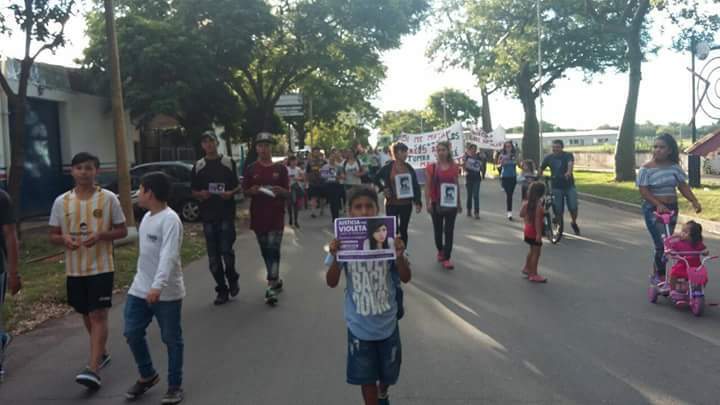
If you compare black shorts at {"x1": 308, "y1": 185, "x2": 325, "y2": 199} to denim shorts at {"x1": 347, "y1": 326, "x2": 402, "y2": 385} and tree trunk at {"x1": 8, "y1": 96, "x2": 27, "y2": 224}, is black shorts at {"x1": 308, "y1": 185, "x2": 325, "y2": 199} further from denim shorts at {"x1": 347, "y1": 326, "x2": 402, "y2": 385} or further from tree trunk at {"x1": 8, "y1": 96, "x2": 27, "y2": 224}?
denim shorts at {"x1": 347, "y1": 326, "x2": 402, "y2": 385}

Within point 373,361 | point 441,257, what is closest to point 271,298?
point 441,257

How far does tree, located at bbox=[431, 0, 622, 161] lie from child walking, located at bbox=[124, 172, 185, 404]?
25.6 m

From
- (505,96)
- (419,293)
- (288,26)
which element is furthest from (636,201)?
(505,96)

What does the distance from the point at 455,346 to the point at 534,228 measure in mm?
2913

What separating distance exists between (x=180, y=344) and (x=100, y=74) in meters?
17.2

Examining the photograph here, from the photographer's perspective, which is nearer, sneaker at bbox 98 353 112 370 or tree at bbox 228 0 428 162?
sneaker at bbox 98 353 112 370

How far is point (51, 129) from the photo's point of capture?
62.6ft

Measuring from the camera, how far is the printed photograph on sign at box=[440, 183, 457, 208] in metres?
9.06

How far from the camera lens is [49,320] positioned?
704 cm

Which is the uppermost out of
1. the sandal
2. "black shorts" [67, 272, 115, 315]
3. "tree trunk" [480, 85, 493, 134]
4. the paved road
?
"tree trunk" [480, 85, 493, 134]

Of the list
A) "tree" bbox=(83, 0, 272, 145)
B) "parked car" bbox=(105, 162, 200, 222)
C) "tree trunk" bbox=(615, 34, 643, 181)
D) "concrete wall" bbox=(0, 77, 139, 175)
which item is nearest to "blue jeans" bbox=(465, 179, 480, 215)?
"parked car" bbox=(105, 162, 200, 222)

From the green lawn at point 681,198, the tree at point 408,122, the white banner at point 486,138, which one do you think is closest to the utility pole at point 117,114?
the green lawn at point 681,198

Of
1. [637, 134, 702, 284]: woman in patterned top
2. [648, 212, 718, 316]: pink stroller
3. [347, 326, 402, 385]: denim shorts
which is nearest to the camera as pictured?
[347, 326, 402, 385]: denim shorts

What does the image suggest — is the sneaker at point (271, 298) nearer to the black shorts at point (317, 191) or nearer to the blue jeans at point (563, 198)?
the blue jeans at point (563, 198)
